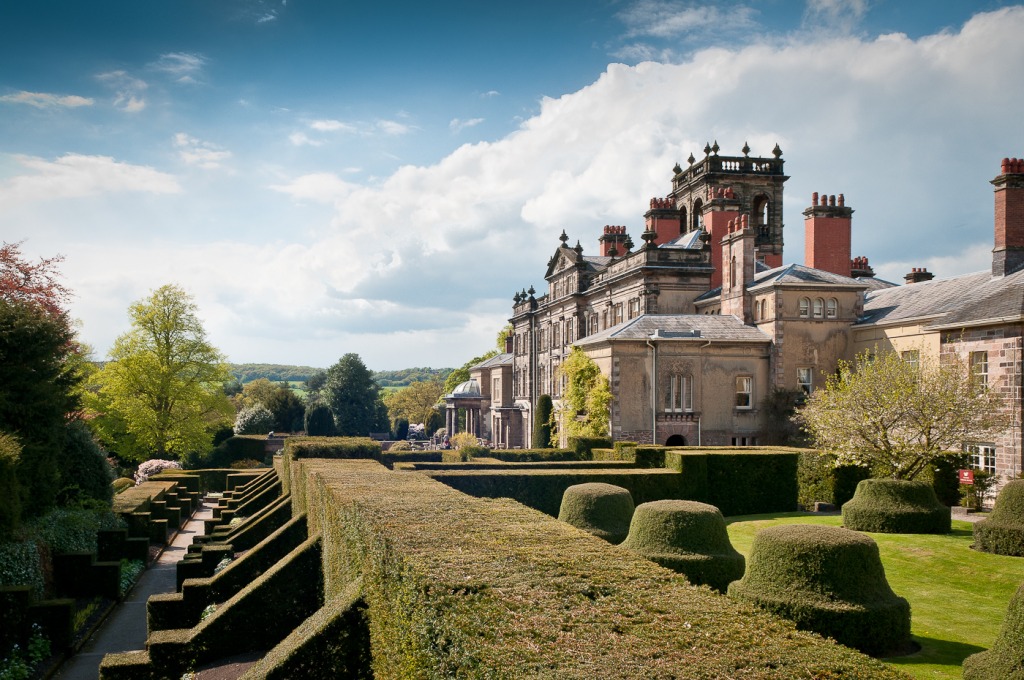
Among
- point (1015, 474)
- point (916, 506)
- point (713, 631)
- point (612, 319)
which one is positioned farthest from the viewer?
point (612, 319)

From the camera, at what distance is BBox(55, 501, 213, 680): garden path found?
1427cm

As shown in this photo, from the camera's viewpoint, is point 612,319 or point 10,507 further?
point 612,319

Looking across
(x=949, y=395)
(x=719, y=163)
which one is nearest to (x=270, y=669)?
(x=949, y=395)

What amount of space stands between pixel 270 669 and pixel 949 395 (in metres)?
20.9

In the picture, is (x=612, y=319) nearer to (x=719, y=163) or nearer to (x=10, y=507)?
(x=719, y=163)

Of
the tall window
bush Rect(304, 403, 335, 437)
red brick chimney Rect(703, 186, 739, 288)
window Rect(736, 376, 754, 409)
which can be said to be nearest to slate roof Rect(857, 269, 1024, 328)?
the tall window

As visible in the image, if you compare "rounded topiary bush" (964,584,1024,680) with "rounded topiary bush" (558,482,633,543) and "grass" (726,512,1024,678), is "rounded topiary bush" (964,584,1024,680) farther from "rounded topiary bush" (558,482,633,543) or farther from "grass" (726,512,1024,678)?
"rounded topiary bush" (558,482,633,543)

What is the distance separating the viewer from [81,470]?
22.4 m

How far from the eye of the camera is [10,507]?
16000 mm

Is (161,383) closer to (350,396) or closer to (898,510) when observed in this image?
(350,396)

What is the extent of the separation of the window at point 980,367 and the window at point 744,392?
11761 mm

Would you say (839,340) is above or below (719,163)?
below

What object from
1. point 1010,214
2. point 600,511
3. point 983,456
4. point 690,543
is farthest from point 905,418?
point 690,543

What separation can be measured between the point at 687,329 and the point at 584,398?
6028 millimetres
